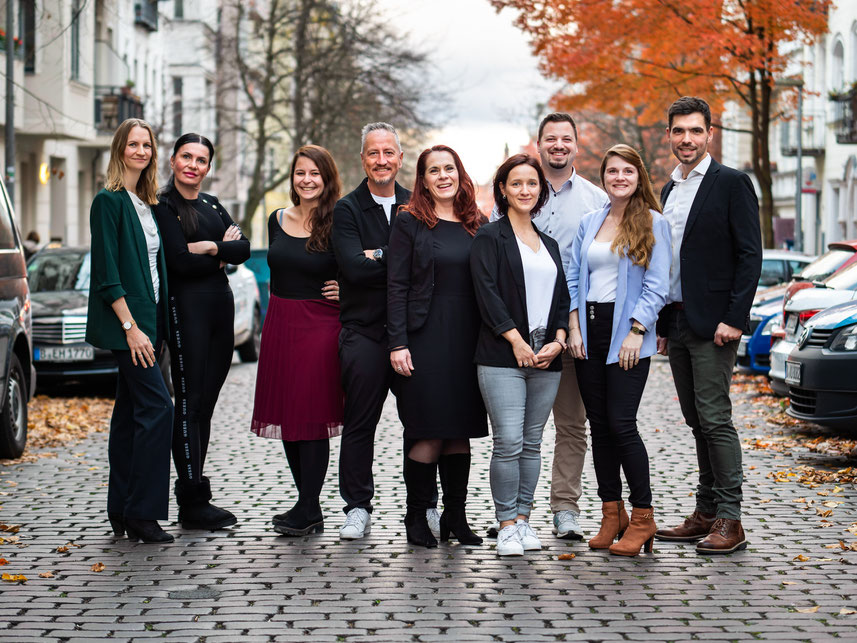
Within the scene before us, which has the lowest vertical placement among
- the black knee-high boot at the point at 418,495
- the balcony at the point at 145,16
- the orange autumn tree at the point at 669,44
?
the black knee-high boot at the point at 418,495

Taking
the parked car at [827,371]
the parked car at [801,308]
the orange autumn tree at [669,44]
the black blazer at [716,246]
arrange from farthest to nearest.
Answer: the orange autumn tree at [669,44] < the parked car at [801,308] < the parked car at [827,371] < the black blazer at [716,246]

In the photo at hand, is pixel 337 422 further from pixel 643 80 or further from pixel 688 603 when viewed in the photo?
pixel 643 80

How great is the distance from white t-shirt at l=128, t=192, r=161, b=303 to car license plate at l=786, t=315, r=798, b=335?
23.2 feet

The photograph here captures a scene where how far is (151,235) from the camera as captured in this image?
24.1ft

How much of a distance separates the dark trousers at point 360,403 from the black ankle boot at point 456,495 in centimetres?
45

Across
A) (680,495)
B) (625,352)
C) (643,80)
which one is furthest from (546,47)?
(625,352)

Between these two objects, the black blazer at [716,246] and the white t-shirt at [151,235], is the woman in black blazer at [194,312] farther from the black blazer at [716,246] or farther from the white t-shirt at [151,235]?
the black blazer at [716,246]

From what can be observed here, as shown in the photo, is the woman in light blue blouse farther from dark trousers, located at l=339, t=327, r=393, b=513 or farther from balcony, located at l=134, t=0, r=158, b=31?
balcony, located at l=134, t=0, r=158, b=31

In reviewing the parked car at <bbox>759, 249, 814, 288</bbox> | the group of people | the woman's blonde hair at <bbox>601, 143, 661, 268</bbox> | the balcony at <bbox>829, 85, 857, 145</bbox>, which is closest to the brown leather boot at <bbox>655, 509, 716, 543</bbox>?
the group of people

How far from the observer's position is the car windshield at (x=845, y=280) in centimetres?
1284

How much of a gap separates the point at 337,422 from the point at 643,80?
813 inches

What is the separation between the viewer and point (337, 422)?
7609 mm

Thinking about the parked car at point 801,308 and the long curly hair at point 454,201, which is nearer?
the long curly hair at point 454,201

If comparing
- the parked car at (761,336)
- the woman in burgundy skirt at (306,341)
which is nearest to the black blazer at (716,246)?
the woman in burgundy skirt at (306,341)
